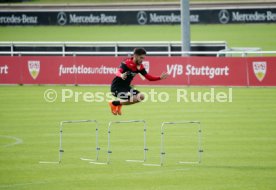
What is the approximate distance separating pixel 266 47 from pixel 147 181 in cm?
3690

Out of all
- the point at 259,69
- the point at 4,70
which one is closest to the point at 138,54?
the point at 259,69

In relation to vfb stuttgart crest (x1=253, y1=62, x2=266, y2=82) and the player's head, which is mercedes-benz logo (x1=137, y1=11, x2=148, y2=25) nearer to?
vfb stuttgart crest (x1=253, y1=62, x2=266, y2=82)

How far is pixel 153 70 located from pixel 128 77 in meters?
18.8

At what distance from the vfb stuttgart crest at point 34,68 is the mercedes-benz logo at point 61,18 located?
75.2 feet

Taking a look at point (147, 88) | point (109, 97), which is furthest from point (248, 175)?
point (147, 88)

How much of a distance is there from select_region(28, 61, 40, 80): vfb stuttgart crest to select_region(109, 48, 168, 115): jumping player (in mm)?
20684

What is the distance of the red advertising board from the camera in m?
36.6

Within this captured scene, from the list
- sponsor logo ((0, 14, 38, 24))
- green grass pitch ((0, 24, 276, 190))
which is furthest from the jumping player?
sponsor logo ((0, 14, 38, 24))

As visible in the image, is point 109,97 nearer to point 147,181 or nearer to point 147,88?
point 147,88

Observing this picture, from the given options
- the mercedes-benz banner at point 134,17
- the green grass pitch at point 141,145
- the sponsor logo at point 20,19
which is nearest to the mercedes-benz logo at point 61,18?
the mercedes-benz banner at point 134,17

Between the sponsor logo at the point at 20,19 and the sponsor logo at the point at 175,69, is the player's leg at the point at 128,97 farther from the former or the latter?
the sponsor logo at the point at 20,19

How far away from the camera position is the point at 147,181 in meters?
16.7

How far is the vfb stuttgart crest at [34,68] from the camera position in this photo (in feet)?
133

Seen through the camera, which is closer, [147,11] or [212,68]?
[212,68]
